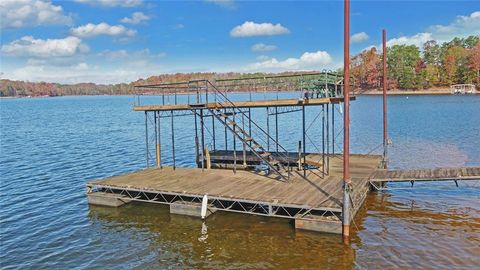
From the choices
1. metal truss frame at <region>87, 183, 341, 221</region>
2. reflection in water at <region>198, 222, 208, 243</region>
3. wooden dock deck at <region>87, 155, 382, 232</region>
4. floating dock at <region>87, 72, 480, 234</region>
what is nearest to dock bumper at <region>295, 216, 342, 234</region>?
floating dock at <region>87, 72, 480, 234</region>

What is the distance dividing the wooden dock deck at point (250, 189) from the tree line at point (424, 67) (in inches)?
4470

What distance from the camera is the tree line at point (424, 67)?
388ft

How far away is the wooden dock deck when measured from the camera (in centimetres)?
1584

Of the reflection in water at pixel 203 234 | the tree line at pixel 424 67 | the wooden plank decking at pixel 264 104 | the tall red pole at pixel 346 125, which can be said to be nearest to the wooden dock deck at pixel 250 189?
the tall red pole at pixel 346 125

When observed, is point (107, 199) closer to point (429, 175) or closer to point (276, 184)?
point (276, 184)

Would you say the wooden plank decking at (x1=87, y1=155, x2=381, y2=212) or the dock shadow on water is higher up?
the wooden plank decking at (x1=87, y1=155, x2=381, y2=212)

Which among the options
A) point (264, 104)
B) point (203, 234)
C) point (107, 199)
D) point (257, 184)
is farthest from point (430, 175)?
point (107, 199)

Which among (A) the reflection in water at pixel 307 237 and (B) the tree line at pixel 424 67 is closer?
(A) the reflection in water at pixel 307 237

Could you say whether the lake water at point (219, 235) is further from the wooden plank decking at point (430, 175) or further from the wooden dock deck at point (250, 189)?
the wooden plank decking at point (430, 175)

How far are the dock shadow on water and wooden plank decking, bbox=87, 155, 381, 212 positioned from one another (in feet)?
3.87

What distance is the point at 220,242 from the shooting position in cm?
1512

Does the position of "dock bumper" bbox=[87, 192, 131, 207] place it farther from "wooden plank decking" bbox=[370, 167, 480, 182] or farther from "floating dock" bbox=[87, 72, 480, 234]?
"wooden plank decking" bbox=[370, 167, 480, 182]

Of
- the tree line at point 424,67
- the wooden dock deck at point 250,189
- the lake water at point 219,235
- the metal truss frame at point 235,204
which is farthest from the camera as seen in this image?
the tree line at point 424,67

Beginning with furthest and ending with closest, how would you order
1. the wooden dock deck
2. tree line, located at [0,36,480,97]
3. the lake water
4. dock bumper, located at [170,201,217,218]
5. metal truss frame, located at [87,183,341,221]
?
tree line, located at [0,36,480,97]
dock bumper, located at [170,201,217,218]
the wooden dock deck
metal truss frame, located at [87,183,341,221]
the lake water
